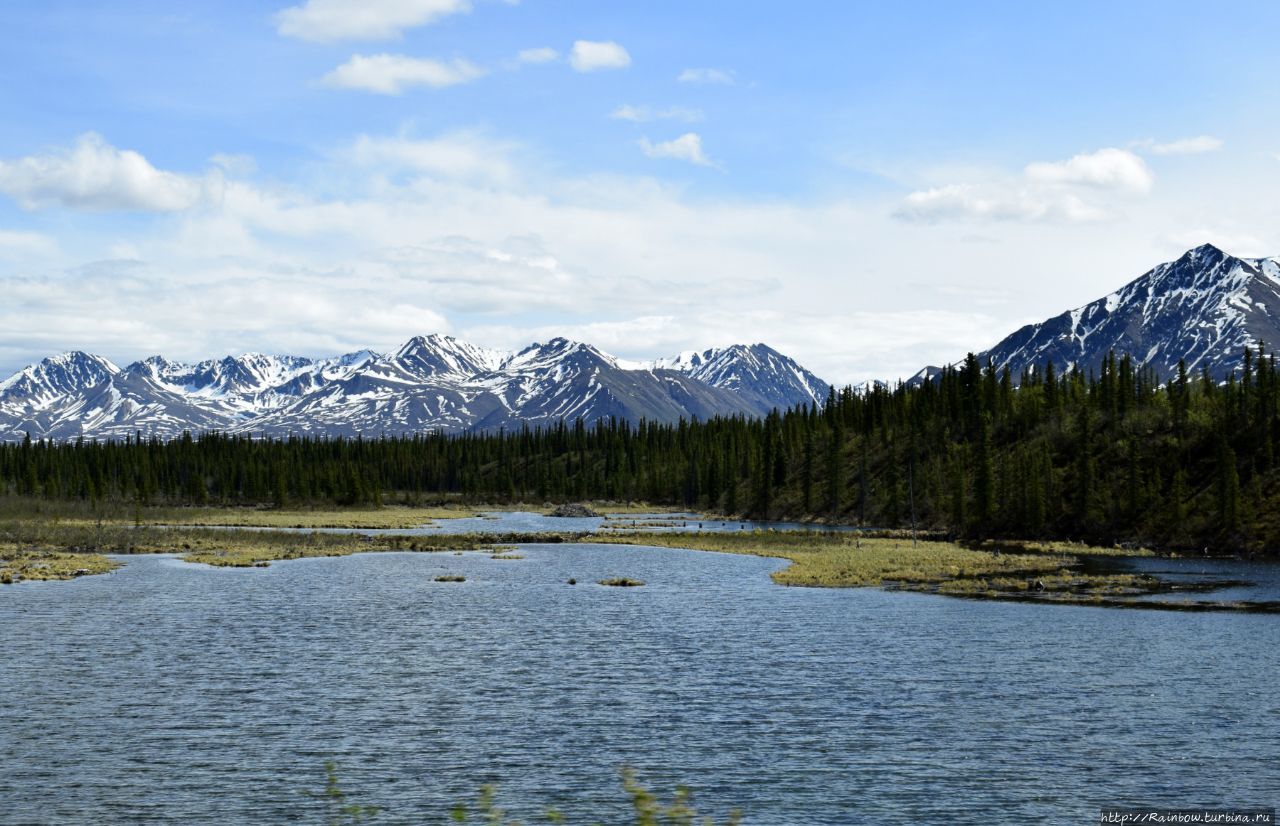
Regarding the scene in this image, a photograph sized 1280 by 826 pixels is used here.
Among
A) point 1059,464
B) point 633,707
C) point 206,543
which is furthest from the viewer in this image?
point 1059,464

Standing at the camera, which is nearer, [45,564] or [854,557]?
[45,564]

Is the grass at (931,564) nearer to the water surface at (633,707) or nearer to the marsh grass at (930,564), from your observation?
the marsh grass at (930,564)

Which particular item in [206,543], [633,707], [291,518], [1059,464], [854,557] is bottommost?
[633,707]

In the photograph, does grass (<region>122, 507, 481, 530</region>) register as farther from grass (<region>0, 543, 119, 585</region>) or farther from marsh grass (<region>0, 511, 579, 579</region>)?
grass (<region>0, 543, 119, 585</region>)

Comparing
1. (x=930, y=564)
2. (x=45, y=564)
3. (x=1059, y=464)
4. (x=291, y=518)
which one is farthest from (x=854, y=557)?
(x=291, y=518)

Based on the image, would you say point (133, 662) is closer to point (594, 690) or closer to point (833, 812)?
point (594, 690)

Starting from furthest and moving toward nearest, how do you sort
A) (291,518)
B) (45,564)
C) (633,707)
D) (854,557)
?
(291,518)
(854,557)
(45,564)
(633,707)

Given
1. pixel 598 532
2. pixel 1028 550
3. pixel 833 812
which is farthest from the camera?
pixel 598 532

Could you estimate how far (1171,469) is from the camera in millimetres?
119625

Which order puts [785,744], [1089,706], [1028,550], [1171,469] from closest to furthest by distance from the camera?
[785,744]
[1089,706]
[1028,550]
[1171,469]

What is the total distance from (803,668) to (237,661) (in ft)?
78.2

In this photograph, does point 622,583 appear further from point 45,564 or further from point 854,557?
point 45,564

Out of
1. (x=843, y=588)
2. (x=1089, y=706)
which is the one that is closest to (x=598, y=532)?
(x=843, y=588)

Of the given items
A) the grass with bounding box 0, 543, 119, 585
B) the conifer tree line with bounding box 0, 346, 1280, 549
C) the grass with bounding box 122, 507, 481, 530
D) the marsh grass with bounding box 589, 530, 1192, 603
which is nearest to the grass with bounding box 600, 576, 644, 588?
the marsh grass with bounding box 589, 530, 1192, 603
